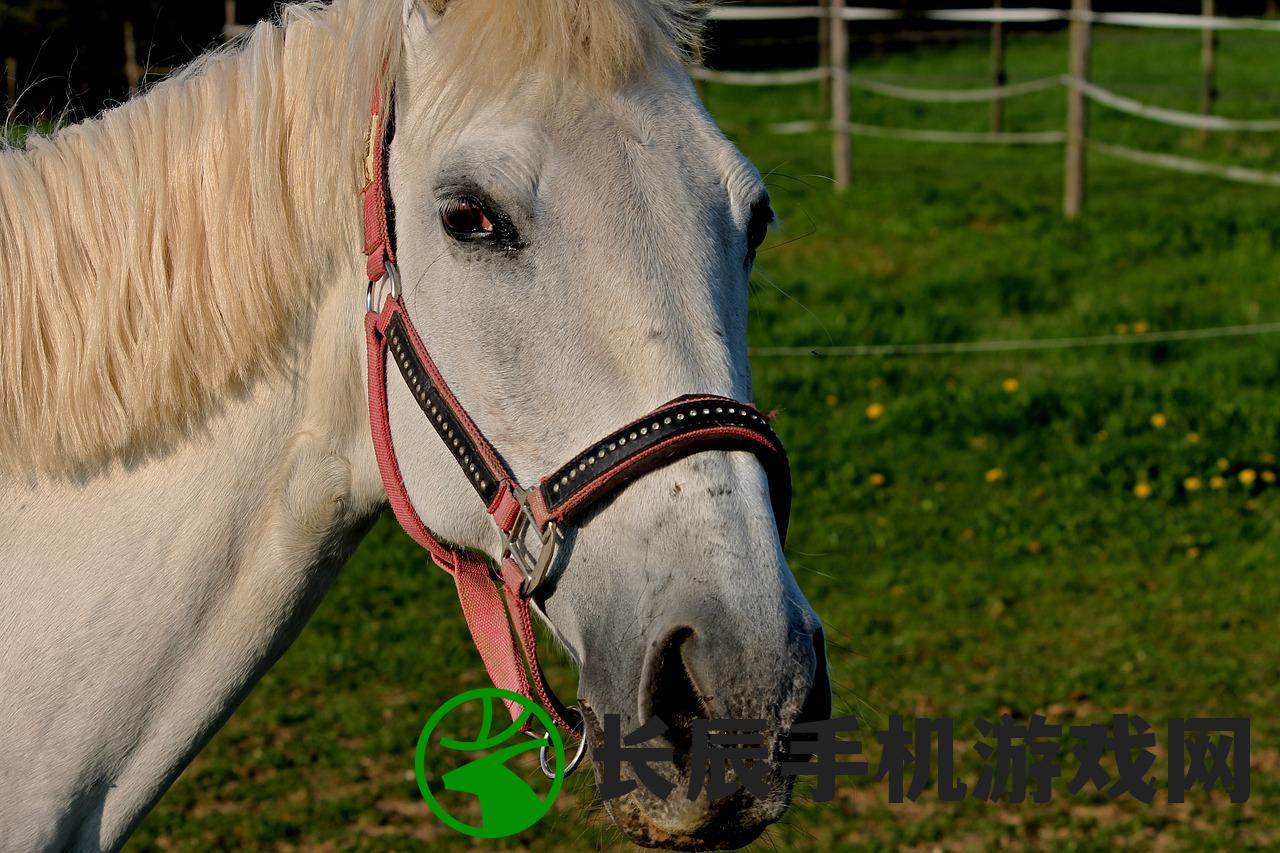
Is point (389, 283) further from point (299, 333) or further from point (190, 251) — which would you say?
point (190, 251)

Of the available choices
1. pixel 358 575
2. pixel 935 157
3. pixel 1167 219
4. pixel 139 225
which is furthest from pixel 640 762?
pixel 935 157

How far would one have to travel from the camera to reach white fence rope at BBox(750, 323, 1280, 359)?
6.93 m

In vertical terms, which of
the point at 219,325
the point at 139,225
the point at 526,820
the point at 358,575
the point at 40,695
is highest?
the point at 139,225

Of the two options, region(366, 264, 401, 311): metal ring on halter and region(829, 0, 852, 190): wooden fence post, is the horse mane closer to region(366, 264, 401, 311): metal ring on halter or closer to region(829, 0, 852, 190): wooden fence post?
region(366, 264, 401, 311): metal ring on halter

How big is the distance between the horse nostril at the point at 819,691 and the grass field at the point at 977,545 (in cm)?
41

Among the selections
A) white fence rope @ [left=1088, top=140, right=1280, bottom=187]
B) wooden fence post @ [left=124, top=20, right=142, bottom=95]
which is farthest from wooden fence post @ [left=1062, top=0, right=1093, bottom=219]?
wooden fence post @ [left=124, top=20, right=142, bottom=95]

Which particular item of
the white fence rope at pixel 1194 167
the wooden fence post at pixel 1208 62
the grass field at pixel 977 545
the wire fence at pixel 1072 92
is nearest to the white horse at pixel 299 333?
the grass field at pixel 977 545

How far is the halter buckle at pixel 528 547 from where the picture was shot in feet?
5.32

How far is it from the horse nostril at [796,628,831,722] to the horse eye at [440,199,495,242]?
2.14ft

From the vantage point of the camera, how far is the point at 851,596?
5191 mm

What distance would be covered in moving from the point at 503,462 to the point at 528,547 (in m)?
0.11

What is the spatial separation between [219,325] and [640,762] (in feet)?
2.68

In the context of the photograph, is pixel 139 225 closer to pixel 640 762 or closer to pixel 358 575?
pixel 640 762

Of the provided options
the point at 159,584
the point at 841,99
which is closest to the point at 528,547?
the point at 159,584
